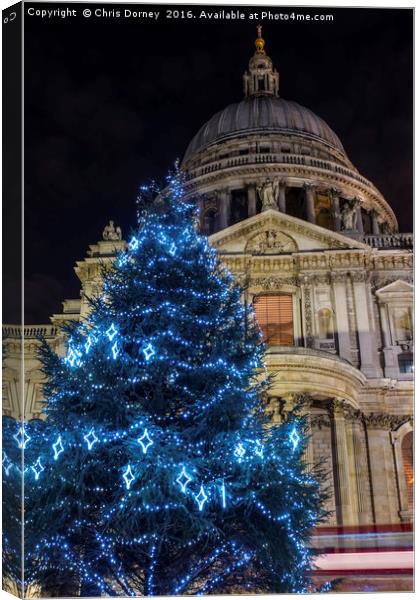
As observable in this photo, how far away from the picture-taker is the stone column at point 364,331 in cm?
2670

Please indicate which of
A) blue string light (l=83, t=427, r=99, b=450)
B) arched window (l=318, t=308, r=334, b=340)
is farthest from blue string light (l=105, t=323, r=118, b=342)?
arched window (l=318, t=308, r=334, b=340)

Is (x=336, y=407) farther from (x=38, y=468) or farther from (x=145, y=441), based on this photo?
(x=38, y=468)

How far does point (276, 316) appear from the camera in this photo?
28.2m

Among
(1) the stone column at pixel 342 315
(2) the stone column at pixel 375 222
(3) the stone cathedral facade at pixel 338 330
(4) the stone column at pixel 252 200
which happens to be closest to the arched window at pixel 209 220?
(4) the stone column at pixel 252 200

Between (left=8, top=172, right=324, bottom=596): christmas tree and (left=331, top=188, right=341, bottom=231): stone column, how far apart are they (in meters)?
25.2

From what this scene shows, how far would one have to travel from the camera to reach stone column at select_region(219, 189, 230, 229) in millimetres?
38987

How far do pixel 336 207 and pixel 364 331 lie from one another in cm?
1371

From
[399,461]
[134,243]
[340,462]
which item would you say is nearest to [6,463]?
[134,243]

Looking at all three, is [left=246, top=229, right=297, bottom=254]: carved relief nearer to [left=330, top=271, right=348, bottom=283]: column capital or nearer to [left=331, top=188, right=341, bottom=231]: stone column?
[left=330, top=271, right=348, bottom=283]: column capital

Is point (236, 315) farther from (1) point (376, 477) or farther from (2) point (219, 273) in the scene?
(1) point (376, 477)

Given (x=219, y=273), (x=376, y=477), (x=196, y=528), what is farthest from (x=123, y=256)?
(x=376, y=477)

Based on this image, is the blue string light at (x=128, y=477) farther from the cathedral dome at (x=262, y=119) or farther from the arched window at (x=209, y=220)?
the cathedral dome at (x=262, y=119)

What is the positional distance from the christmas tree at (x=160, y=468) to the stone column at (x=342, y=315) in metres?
14.3

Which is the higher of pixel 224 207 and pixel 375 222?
pixel 224 207
